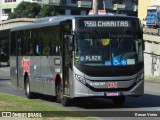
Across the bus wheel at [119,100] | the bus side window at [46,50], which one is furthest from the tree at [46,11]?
the bus wheel at [119,100]

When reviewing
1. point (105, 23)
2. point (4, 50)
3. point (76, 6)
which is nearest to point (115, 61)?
point (105, 23)

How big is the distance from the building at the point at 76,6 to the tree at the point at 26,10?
18.9ft

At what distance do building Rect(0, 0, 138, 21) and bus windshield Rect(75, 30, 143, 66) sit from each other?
104 metres

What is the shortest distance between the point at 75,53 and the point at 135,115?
10.4 feet

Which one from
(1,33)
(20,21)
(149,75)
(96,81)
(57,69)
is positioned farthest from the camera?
(1,33)

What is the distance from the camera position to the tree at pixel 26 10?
380 ft

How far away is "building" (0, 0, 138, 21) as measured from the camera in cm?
12638

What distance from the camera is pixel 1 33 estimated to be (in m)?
96.8

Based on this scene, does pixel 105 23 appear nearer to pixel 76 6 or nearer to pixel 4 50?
pixel 4 50

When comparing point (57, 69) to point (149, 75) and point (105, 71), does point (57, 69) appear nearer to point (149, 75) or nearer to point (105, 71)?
point (105, 71)

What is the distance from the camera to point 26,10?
11569 centimetres

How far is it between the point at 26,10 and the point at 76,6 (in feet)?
57.8

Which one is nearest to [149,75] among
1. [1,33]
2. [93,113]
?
[93,113]

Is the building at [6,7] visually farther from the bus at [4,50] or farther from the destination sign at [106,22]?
the destination sign at [106,22]
